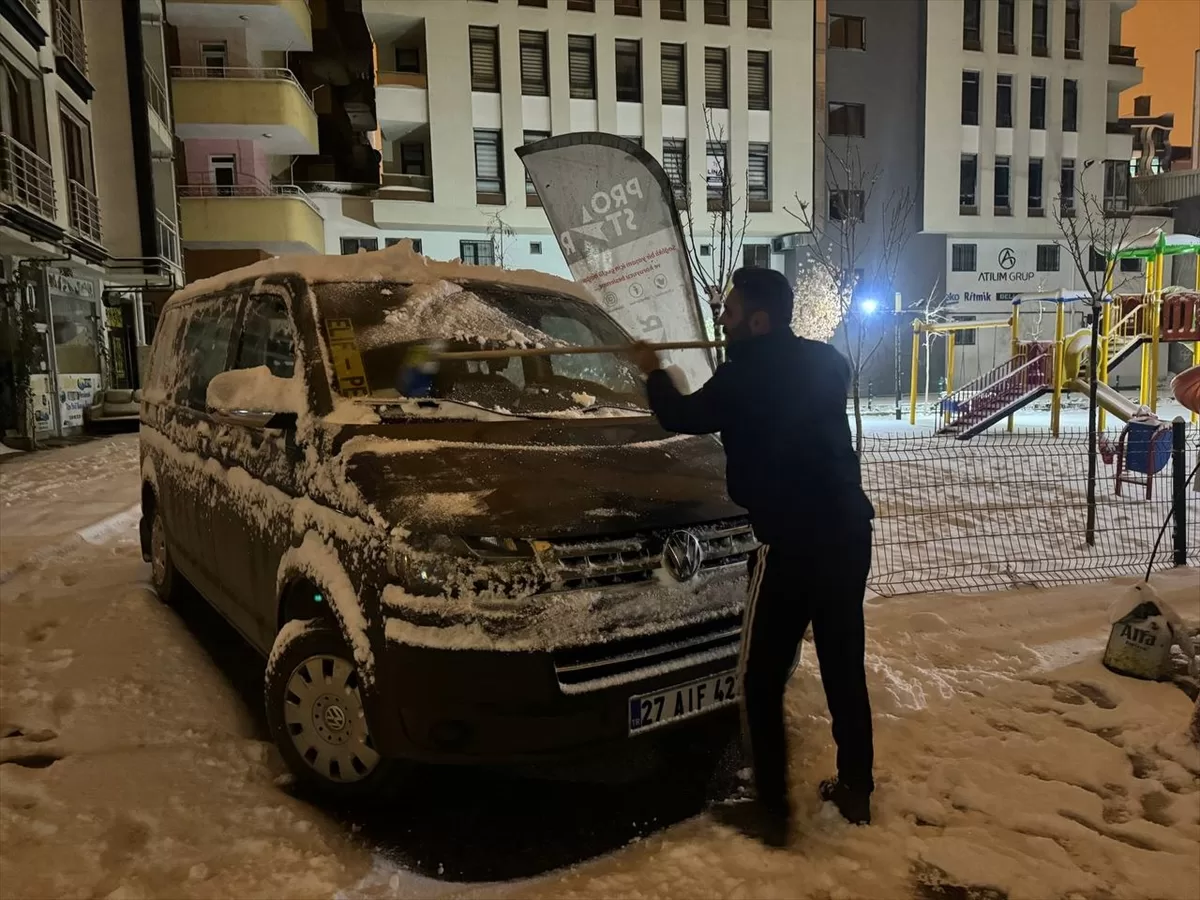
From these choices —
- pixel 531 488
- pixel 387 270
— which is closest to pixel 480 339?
pixel 387 270

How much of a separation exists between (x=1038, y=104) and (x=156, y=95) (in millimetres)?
32031

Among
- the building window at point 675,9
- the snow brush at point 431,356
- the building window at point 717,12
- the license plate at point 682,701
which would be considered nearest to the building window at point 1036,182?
the building window at point 717,12

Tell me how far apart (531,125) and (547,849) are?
96.2ft

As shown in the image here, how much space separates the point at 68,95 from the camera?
17531 millimetres

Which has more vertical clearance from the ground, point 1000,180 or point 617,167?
point 1000,180

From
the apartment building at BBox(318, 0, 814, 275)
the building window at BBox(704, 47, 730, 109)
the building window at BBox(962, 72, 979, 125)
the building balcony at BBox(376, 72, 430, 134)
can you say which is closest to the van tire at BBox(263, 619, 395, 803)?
the apartment building at BBox(318, 0, 814, 275)

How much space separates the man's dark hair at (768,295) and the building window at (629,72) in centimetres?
2975

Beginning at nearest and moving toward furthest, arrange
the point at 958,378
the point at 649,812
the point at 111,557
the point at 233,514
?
the point at 649,812 < the point at 233,514 < the point at 111,557 < the point at 958,378

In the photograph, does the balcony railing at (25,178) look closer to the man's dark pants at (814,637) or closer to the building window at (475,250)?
the man's dark pants at (814,637)

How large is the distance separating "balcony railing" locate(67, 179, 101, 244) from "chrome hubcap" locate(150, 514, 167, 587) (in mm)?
13764

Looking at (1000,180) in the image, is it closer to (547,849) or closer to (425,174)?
(425,174)

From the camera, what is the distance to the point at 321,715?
10.3 ft

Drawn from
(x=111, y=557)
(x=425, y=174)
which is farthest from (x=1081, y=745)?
(x=425, y=174)

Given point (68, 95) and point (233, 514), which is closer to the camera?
point (233, 514)
